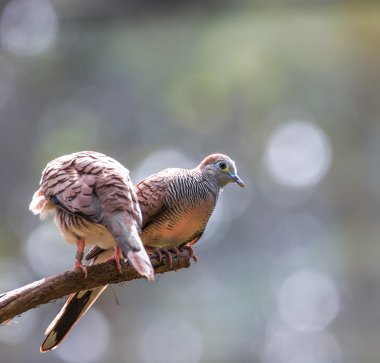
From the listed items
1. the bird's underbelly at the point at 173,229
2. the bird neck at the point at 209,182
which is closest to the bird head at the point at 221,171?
the bird neck at the point at 209,182

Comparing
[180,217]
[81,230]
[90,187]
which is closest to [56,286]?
[81,230]

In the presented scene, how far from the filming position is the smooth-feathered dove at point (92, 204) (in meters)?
4.07

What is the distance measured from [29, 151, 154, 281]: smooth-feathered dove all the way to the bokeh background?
7544 millimetres

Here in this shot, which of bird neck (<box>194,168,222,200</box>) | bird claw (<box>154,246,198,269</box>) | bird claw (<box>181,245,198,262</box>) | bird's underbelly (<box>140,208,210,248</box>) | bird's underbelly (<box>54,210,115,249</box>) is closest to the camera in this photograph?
bird's underbelly (<box>54,210,115,249</box>)

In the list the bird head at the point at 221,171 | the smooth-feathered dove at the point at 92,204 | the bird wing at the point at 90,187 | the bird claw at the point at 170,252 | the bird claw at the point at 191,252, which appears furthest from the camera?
the bird head at the point at 221,171

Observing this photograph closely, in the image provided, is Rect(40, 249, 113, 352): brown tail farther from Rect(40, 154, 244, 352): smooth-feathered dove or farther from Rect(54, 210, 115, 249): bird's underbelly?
Rect(54, 210, 115, 249): bird's underbelly

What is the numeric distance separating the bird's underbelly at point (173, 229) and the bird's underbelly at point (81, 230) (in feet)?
1.52

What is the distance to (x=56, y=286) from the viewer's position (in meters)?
4.11

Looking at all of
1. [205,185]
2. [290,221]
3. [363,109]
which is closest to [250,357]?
[290,221]

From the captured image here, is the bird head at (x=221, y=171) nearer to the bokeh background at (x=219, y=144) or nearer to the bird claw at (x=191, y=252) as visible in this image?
the bird claw at (x=191, y=252)

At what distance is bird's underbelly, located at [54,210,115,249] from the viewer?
441cm

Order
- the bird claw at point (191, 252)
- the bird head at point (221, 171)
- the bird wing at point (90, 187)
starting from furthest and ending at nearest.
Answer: the bird head at point (221, 171), the bird claw at point (191, 252), the bird wing at point (90, 187)

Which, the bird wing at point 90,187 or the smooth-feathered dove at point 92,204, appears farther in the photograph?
the bird wing at point 90,187

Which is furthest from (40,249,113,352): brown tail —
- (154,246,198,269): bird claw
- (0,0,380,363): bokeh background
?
(0,0,380,363): bokeh background
